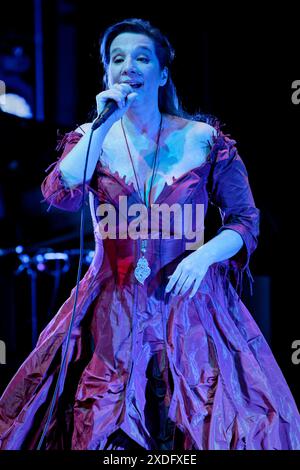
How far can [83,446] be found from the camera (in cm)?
143

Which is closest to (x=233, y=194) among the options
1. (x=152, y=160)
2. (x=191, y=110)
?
(x=152, y=160)

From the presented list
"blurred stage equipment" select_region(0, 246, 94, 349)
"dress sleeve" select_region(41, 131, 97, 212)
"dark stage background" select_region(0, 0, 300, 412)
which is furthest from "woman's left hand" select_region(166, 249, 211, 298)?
"blurred stage equipment" select_region(0, 246, 94, 349)

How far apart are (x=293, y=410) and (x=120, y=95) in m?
0.90

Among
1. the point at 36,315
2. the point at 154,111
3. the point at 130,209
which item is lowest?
the point at 36,315

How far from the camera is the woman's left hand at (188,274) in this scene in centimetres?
147

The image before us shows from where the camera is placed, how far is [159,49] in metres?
1.71

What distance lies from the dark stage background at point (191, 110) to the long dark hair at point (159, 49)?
3.48 ft

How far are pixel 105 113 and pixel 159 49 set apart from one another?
1.21ft

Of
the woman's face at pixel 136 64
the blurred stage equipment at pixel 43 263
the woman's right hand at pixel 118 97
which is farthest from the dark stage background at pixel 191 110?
the woman's right hand at pixel 118 97

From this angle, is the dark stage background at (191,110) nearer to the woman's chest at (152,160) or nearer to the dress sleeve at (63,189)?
the woman's chest at (152,160)

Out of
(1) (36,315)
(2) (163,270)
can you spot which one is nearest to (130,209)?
(2) (163,270)

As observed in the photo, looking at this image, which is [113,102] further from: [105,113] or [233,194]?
[233,194]

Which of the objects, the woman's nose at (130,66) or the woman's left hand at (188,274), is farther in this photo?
the woman's nose at (130,66)

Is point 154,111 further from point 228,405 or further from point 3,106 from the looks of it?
point 3,106
